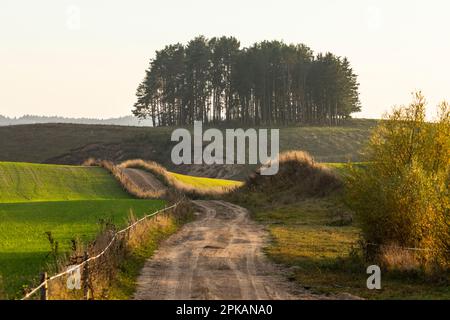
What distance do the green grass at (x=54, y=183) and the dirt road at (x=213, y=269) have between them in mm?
26537

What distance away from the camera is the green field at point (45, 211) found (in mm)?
23812

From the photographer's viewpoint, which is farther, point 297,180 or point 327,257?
point 297,180

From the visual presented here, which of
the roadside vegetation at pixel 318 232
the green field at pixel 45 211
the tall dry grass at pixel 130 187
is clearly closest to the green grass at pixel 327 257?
the roadside vegetation at pixel 318 232

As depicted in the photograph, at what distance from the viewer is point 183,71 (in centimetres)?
14100

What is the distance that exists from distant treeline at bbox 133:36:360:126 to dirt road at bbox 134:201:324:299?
93.8 meters

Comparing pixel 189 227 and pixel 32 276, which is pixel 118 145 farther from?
pixel 32 276

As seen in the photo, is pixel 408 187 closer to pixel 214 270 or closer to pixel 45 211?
pixel 214 270

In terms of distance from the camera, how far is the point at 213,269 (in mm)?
24422

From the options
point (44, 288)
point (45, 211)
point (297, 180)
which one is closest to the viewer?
point (44, 288)

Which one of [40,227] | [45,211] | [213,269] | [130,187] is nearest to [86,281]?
[213,269]

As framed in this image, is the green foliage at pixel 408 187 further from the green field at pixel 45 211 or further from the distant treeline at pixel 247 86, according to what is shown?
the distant treeline at pixel 247 86

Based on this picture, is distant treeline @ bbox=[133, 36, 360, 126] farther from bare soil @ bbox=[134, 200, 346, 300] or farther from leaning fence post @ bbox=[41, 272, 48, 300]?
leaning fence post @ bbox=[41, 272, 48, 300]

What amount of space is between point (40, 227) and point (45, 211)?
8865 mm
